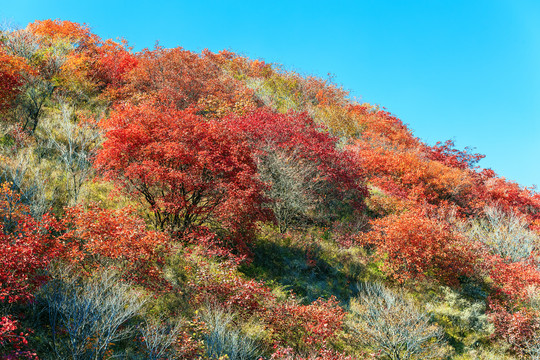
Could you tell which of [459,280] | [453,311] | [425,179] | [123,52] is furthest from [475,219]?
[123,52]

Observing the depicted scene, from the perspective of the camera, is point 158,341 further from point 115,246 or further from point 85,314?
point 115,246

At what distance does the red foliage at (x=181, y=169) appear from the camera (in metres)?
15.1

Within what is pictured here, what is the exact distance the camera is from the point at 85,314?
29.3ft

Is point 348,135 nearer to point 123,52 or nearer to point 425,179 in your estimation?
point 425,179

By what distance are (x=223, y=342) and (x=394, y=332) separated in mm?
7300

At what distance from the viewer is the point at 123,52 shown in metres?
37.2

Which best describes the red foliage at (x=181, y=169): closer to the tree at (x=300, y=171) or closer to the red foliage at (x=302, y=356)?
the tree at (x=300, y=171)

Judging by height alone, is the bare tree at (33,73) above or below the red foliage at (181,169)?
above

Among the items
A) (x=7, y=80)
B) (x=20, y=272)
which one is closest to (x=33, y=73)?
(x=7, y=80)

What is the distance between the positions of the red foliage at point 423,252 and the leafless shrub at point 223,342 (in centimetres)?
1032

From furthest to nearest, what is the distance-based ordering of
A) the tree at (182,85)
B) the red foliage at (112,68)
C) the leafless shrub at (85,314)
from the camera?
the red foliage at (112,68)
the tree at (182,85)
the leafless shrub at (85,314)

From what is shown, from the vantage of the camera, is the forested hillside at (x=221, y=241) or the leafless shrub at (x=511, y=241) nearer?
the forested hillside at (x=221, y=241)

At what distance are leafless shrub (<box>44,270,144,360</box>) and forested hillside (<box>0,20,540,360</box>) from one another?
6 centimetres

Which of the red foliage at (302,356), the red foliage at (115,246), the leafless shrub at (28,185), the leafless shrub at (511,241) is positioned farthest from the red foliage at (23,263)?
Result: the leafless shrub at (511,241)
